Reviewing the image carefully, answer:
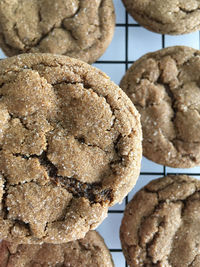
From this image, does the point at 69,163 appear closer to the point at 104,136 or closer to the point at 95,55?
the point at 104,136

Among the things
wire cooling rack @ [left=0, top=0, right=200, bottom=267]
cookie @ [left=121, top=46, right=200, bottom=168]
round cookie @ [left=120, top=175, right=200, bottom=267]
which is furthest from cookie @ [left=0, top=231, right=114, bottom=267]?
cookie @ [left=121, top=46, right=200, bottom=168]

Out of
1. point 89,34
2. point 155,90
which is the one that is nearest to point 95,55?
point 89,34

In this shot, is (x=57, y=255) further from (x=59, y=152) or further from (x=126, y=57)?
(x=126, y=57)

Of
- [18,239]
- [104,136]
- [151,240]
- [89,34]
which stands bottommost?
[151,240]

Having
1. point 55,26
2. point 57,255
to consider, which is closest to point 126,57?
point 55,26

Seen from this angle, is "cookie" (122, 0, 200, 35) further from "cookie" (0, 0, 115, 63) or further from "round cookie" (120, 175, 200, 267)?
"round cookie" (120, 175, 200, 267)

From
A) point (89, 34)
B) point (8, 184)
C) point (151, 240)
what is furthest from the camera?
point (89, 34)

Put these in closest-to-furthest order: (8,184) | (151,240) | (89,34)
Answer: (8,184) < (151,240) < (89,34)
